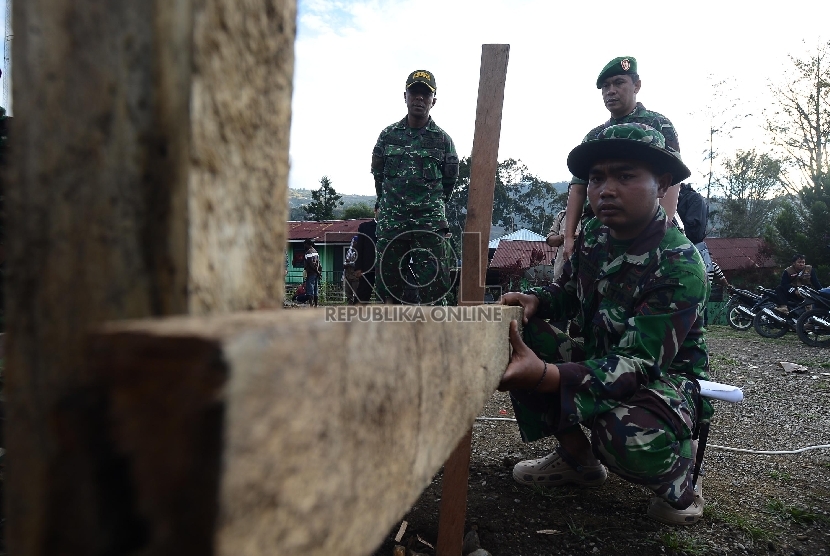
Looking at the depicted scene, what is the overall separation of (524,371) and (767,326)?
10.2 meters

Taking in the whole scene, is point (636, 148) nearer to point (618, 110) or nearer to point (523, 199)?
point (618, 110)

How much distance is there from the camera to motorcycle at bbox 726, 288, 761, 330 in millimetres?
10562

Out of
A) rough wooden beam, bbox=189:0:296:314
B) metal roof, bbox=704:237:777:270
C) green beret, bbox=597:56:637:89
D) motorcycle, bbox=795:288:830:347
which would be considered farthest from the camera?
metal roof, bbox=704:237:777:270

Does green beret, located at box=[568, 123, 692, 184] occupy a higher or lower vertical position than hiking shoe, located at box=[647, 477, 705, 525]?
higher

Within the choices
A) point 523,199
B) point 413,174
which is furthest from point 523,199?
point 413,174

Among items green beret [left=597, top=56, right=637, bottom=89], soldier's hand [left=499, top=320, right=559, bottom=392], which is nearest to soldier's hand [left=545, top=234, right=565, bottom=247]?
green beret [left=597, top=56, right=637, bottom=89]

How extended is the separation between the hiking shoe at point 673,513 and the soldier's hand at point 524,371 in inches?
38.1

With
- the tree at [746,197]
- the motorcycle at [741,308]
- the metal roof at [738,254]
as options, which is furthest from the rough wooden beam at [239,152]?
the tree at [746,197]

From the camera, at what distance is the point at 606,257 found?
234cm

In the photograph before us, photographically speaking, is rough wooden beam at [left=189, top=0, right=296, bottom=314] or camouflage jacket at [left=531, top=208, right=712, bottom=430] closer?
rough wooden beam at [left=189, top=0, right=296, bottom=314]

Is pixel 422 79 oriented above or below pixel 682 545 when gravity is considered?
above

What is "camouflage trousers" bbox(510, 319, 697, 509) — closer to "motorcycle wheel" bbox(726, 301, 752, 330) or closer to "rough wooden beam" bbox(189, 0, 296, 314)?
"rough wooden beam" bbox(189, 0, 296, 314)

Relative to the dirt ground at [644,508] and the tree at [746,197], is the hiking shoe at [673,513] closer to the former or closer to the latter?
the dirt ground at [644,508]

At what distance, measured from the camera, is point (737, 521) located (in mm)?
2238
